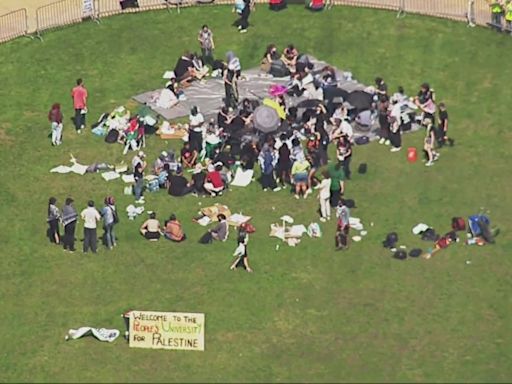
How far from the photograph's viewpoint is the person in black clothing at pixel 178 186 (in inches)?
2213

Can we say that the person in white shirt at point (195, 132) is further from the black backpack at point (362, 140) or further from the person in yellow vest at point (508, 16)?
the person in yellow vest at point (508, 16)

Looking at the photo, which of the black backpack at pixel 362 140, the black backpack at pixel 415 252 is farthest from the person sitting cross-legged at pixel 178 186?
the black backpack at pixel 415 252

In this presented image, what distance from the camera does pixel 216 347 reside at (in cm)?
4869

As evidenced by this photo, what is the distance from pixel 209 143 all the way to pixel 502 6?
46.5 ft

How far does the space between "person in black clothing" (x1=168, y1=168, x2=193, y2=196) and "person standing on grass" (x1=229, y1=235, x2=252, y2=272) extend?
4.53 meters

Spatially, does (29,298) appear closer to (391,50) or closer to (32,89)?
(32,89)

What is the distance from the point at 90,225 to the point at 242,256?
4861 millimetres

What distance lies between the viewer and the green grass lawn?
1902 inches

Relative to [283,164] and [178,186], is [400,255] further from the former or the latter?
[178,186]

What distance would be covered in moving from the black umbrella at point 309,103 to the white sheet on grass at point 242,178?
364 cm

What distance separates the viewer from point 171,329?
48.2 metres

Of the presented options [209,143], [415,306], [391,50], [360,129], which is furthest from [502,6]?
[415,306]

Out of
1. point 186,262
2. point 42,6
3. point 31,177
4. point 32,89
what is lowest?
point 186,262

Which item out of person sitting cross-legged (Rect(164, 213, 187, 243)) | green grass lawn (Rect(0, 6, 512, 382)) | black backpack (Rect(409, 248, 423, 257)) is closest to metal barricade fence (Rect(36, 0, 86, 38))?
green grass lawn (Rect(0, 6, 512, 382))
